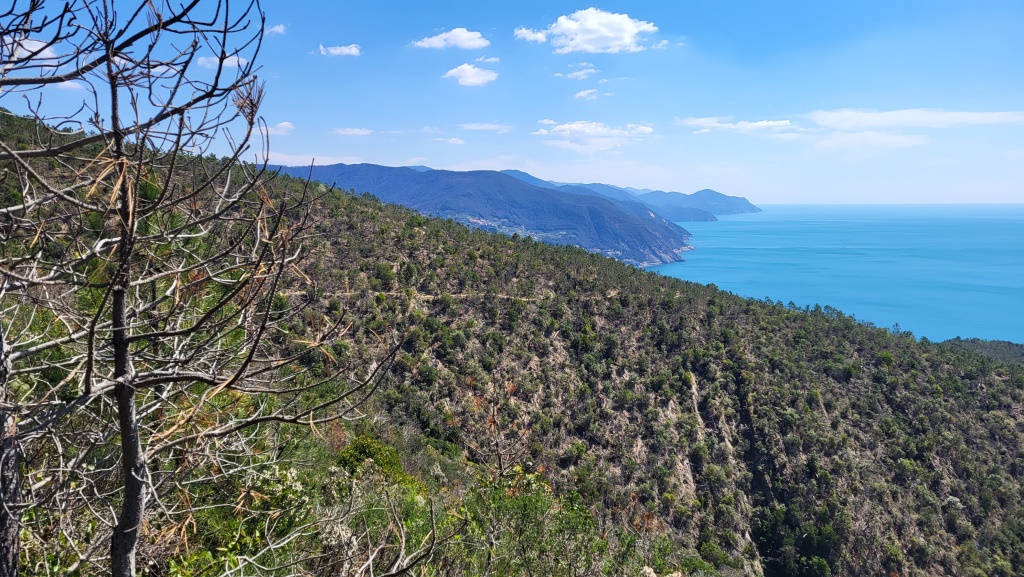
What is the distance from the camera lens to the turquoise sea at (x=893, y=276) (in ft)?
274

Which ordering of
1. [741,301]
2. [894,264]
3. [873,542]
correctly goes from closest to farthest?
[873,542] < [741,301] < [894,264]

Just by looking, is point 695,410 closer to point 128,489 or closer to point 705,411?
point 705,411

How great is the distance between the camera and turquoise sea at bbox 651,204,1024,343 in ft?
274

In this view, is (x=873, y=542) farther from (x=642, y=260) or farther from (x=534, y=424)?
(x=642, y=260)

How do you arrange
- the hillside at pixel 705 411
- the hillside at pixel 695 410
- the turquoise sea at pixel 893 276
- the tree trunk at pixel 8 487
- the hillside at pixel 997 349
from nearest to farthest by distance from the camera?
the tree trunk at pixel 8 487 → the hillside at pixel 695 410 → the hillside at pixel 705 411 → the hillside at pixel 997 349 → the turquoise sea at pixel 893 276

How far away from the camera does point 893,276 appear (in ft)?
383

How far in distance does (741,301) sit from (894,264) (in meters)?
126

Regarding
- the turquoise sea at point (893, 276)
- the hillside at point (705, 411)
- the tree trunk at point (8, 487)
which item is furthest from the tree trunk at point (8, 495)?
the turquoise sea at point (893, 276)

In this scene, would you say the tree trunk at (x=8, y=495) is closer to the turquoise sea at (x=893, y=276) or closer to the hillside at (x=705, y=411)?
the hillside at (x=705, y=411)

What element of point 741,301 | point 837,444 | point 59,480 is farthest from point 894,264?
point 59,480

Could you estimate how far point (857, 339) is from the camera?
111 feet

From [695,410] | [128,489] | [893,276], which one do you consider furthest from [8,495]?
[893,276]

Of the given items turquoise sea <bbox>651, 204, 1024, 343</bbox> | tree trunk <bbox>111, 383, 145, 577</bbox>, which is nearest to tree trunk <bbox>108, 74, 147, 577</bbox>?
tree trunk <bbox>111, 383, 145, 577</bbox>

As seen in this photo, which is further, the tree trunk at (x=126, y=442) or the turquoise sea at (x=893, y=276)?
the turquoise sea at (x=893, y=276)
